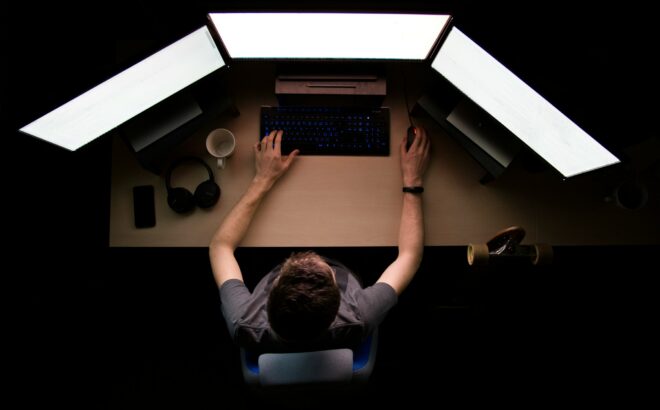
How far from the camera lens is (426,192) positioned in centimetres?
133

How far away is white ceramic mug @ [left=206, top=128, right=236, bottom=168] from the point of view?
1.27 m

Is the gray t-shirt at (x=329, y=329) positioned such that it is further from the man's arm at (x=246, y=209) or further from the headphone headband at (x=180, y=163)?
the headphone headband at (x=180, y=163)

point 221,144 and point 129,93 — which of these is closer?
point 129,93

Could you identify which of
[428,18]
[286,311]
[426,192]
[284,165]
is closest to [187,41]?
[284,165]

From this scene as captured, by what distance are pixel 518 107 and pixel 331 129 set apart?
1.80 ft

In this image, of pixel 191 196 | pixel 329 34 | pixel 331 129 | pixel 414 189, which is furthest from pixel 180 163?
pixel 414 189

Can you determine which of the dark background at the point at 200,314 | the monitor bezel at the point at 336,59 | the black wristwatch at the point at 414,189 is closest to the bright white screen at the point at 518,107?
the monitor bezel at the point at 336,59

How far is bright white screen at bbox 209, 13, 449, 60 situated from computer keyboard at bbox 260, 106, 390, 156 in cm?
21

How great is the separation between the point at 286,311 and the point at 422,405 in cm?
110

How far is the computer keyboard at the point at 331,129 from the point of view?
4.36ft

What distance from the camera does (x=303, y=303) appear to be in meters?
0.96

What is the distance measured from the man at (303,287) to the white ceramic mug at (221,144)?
0.08m

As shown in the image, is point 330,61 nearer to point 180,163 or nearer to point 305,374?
point 180,163

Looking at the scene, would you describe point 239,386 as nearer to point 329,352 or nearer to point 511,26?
point 329,352
